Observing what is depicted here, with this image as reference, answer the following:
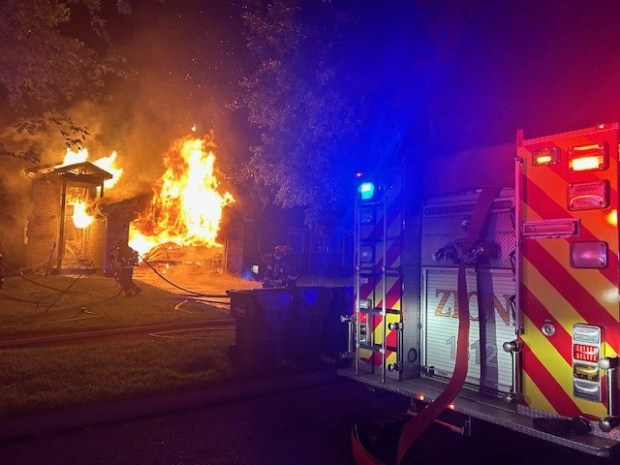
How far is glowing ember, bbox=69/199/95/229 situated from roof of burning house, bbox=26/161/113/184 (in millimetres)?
1186

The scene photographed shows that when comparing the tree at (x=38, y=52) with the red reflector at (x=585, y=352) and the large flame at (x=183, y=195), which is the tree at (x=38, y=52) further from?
the large flame at (x=183, y=195)

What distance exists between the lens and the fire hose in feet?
12.6

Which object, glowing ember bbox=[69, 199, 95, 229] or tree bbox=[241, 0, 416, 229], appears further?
glowing ember bbox=[69, 199, 95, 229]

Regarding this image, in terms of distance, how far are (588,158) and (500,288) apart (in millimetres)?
1355

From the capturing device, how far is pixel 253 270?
80.4 feet

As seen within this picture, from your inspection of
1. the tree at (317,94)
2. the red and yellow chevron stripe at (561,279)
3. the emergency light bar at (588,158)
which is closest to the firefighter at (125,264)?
the tree at (317,94)

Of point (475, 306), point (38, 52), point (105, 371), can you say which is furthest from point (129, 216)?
point (475, 306)

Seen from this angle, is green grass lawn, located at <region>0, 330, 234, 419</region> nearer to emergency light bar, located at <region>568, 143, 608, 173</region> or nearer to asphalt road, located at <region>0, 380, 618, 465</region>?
asphalt road, located at <region>0, 380, 618, 465</region>

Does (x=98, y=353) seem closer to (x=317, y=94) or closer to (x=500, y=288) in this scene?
(x=500, y=288)

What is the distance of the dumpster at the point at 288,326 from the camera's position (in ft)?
22.9

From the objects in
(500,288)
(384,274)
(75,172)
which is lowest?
(500,288)

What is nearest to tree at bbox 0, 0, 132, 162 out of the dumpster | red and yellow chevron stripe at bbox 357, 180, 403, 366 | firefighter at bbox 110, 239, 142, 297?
firefighter at bbox 110, 239, 142, 297

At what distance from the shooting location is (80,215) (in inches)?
742

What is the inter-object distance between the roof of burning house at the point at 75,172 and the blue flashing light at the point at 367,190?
15.4 m
